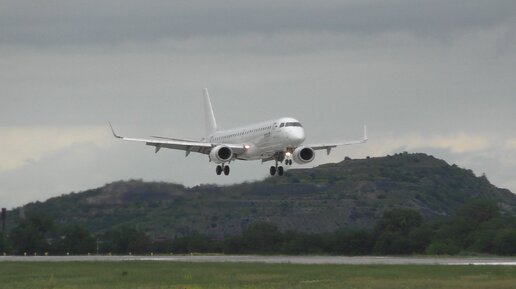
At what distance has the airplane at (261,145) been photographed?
10956cm

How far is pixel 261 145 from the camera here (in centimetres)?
11219

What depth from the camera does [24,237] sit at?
6565 inches

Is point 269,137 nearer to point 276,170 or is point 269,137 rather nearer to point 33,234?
point 276,170

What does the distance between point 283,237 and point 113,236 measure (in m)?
25.2

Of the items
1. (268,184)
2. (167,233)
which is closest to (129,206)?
(167,233)

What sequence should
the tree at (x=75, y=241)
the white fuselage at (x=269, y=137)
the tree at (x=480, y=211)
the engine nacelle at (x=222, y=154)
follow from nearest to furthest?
the white fuselage at (x=269, y=137)
the engine nacelle at (x=222, y=154)
the tree at (x=75, y=241)
the tree at (x=480, y=211)

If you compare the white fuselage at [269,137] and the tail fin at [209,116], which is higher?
the tail fin at [209,116]

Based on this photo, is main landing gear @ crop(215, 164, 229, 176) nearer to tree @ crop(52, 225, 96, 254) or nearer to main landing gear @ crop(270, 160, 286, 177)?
main landing gear @ crop(270, 160, 286, 177)

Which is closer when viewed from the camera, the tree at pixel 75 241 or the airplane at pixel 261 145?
the airplane at pixel 261 145

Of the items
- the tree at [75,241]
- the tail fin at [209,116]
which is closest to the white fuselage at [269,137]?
the tail fin at [209,116]

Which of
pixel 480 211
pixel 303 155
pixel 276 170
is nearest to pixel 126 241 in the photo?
pixel 480 211

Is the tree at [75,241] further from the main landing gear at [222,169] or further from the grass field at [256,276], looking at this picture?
the grass field at [256,276]

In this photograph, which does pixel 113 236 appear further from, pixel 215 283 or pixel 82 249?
pixel 215 283

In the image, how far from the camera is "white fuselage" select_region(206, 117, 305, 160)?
109m
